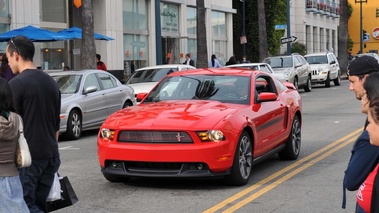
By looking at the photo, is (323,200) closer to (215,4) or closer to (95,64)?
(95,64)

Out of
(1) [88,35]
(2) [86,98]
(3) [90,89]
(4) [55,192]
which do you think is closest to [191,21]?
(1) [88,35]

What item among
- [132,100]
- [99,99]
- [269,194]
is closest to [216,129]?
[269,194]

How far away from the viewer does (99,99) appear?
16.4 metres

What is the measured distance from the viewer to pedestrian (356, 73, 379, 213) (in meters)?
3.51

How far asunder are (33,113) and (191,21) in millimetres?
34241

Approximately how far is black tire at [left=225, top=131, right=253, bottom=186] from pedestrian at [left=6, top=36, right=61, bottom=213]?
3.49 metres

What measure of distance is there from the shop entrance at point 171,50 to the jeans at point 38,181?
2998 centimetres

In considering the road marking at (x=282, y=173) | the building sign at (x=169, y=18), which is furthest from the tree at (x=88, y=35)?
the building sign at (x=169, y=18)

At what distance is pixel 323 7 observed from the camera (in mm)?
Answer: 70000

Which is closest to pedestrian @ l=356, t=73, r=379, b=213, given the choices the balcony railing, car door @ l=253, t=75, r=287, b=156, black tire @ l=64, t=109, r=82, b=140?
car door @ l=253, t=75, r=287, b=156

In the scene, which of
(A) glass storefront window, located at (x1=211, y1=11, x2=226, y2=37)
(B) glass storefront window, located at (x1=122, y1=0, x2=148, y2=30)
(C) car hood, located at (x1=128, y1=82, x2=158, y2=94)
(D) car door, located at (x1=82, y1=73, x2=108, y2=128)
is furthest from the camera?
(A) glass storefront window, located at (x1=211, y1=11, x2=226, y2=37)

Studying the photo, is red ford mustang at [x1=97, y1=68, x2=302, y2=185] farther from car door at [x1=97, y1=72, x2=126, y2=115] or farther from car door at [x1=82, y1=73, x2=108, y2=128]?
car door at [x1=97, y1=72, x2=126, y2=115]

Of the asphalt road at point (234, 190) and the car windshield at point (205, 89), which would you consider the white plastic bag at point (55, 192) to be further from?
the car windshield at point (205, 89)

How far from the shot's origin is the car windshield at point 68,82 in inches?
627
